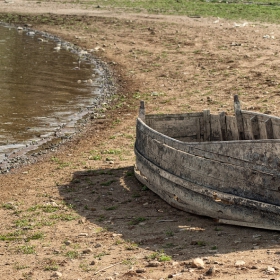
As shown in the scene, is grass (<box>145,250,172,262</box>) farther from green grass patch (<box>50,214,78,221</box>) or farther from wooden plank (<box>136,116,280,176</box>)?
green grass patch (<box>50,214,78,221</box>)

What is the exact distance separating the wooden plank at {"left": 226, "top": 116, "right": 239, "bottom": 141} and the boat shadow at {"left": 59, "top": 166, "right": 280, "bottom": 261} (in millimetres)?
1952

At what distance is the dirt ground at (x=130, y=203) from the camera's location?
835 cm

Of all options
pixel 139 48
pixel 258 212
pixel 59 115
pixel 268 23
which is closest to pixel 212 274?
pixel 258 212

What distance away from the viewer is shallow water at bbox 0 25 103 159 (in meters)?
17.7

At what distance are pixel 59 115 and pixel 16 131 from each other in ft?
6.56

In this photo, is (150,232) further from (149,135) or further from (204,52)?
(204,52)

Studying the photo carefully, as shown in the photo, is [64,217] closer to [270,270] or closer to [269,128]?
[269,128]

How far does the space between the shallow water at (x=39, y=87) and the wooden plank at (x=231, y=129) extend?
5903 mm

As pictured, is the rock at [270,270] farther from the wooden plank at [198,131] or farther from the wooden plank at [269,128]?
the wooden plank at [198,131]

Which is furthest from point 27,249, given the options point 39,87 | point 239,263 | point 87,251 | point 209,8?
point 209,8

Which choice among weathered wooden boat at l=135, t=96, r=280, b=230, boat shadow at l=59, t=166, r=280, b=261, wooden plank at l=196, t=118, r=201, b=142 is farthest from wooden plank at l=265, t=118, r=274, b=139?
boat shadow at l=59, t=166, r=280, b=261

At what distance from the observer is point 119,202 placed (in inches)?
448

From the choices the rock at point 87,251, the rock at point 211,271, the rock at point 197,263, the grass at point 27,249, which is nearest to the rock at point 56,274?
the rock at point 87,251

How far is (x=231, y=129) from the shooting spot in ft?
40.8
